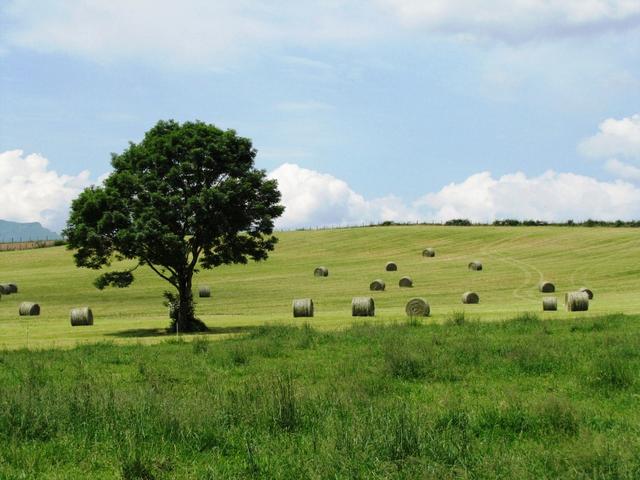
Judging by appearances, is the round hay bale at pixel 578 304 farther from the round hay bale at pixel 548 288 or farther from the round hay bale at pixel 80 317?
the round hay bale at pixel 80 317

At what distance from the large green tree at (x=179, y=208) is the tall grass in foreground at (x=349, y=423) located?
2216 centimetres

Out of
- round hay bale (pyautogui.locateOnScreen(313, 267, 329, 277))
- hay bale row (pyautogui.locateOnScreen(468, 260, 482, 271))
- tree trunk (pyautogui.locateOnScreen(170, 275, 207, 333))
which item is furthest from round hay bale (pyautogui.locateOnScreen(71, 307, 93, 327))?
hay bale row (pyautogui.locateOnScreen(468, 260, 482, 271))

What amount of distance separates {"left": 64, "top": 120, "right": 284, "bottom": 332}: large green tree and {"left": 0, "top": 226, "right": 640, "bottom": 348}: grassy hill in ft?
13.8

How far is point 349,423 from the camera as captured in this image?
398 inches

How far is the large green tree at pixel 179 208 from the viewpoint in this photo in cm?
3988

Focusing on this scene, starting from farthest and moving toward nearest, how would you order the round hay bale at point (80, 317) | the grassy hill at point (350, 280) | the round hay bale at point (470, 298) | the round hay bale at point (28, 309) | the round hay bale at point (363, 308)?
1. the round hay bale at point (470, 298)
2. the round hay bale at point (28, 309)
3. the round hay bale at point (80, 317)
4. the grassy hill at point (350, 280)
5. the round hay bale at point (363, 308)

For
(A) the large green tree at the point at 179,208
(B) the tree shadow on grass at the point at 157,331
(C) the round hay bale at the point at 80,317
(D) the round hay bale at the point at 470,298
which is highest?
(A) the large green tree at the point at 179,208

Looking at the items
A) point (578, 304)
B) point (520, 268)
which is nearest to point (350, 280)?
point (520, 268)

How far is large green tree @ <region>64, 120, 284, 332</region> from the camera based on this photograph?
39.9m

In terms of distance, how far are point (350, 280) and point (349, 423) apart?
64.1 m

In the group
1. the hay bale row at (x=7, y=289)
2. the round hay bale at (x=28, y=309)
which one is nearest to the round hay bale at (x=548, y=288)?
the round hay bale at (x=28, y=309)

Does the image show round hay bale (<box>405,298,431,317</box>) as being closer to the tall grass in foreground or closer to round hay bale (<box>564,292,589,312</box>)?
round hay bale (<box>564,292,589,312</box>)

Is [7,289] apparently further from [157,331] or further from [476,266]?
[476,266]

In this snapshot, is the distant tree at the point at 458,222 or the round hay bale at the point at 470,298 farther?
the distant tree at the point at 458,222
